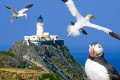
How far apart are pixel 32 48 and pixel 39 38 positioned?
12.8 meters

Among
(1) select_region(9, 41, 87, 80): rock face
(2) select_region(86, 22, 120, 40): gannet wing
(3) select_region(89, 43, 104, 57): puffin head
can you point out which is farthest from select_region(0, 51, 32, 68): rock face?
(3) select_region(89, 43, 104, 57): puffin head

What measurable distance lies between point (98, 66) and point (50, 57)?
7736cm

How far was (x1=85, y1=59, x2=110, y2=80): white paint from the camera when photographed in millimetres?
10031

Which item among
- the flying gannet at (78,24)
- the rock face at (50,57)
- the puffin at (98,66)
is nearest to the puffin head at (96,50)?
the puffin at (98,66)

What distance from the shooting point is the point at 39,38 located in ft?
297

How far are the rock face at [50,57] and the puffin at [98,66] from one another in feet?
193

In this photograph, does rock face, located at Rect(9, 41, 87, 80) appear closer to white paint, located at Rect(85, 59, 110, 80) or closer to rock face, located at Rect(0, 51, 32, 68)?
rock face, located at Rect(0, 51, 32, 68)

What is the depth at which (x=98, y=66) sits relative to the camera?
32.9ft

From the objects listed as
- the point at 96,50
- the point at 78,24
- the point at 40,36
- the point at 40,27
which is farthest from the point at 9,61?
the point at 96,50

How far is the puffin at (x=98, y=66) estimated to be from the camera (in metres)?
9.91

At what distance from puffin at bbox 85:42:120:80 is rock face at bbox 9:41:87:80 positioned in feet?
193

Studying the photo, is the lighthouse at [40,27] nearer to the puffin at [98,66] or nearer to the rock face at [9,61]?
the rock face at [9,61]

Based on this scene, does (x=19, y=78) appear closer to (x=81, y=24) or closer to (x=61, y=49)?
(x=81, y=24)

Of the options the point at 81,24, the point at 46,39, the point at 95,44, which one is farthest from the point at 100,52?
the point at 46,39
